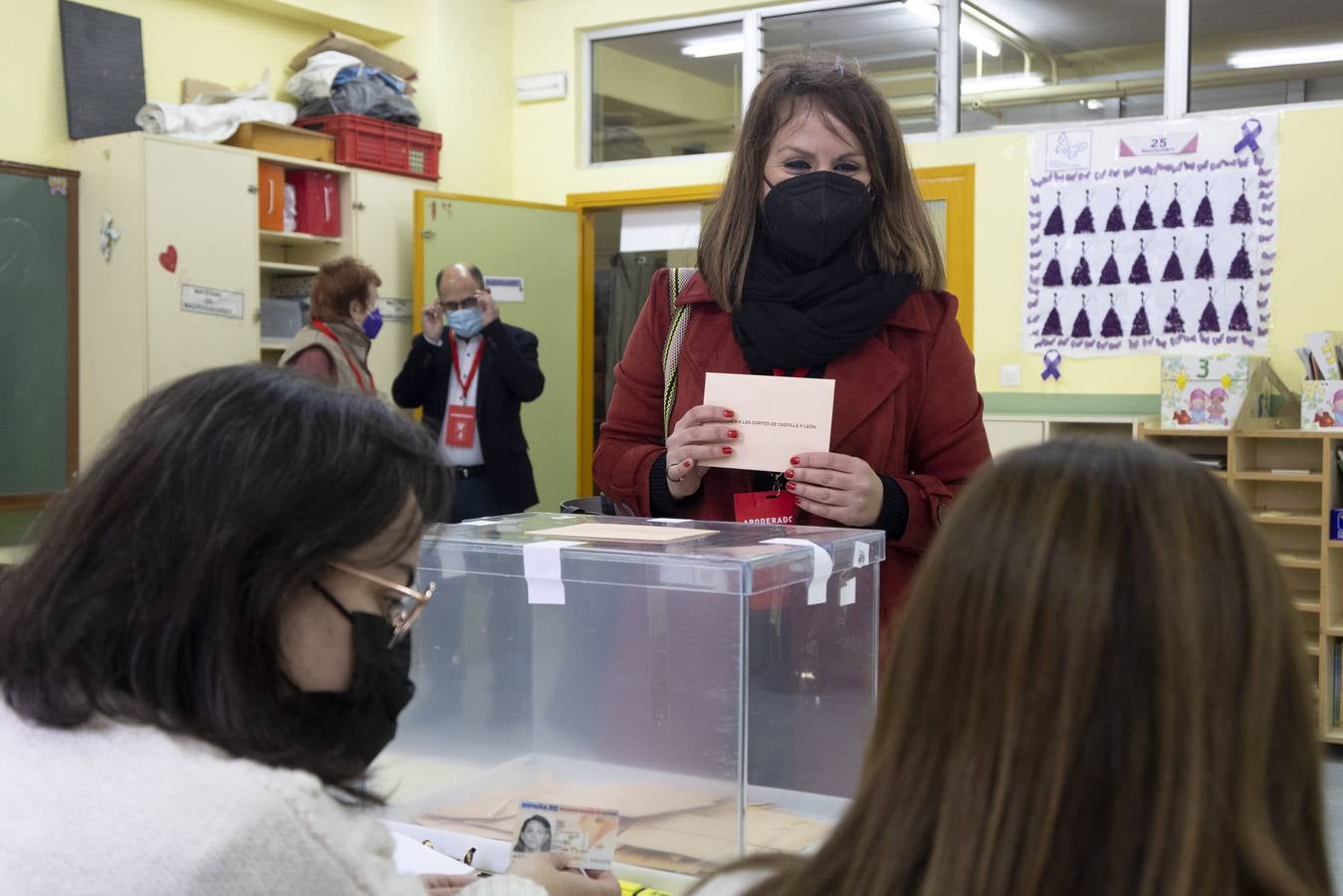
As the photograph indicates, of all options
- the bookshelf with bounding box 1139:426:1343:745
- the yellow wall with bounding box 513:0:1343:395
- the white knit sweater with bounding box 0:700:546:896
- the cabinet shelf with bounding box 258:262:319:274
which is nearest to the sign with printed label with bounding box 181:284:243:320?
the cabinet shelf with bounding box 258:262:319:274

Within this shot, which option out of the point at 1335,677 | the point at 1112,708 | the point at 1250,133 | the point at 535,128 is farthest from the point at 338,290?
the point at 1112,708

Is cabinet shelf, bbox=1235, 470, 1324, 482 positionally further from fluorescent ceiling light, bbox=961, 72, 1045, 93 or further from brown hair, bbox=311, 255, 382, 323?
brown hair, bbox=311, 255, 382, 323

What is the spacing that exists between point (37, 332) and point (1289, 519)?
4664 millimetres

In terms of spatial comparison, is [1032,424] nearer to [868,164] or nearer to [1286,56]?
[1286,56]

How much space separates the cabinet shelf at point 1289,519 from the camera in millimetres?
4496

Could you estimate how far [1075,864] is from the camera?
Result: 2.50 ft

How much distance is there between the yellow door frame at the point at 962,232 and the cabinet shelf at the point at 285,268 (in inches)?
109

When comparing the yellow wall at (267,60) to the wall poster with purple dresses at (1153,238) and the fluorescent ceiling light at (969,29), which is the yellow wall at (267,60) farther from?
the wall poster with purple dresses at (1153,238)

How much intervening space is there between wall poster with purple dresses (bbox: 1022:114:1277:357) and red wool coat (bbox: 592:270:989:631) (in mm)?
3927

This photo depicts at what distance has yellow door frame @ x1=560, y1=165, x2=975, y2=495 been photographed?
588cm

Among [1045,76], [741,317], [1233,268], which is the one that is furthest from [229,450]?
[1045,76]

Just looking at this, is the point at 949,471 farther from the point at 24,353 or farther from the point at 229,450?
the point at 24,353

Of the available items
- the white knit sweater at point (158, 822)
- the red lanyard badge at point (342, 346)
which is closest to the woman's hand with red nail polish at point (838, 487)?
the white knit sweater at point (158, 822)

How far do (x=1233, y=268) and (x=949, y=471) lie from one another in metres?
4.02
